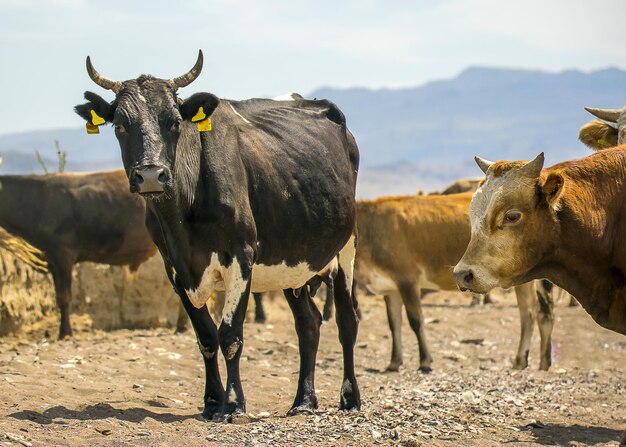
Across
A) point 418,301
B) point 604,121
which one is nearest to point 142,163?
point 604,121

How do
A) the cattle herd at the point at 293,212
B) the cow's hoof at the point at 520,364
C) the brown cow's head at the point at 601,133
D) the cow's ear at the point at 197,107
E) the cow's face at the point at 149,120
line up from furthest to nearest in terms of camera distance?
the cow's hoof at the point at 520,364
the brown cow's head at the point at 601,133
the cow's ear at the point at 197,107
the cow's face at the point at 149,120
the cattle herd at the point at 293,212

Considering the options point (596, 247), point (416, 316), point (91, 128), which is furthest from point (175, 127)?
point (416, 316)

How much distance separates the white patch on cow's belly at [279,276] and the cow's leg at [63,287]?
6.66m

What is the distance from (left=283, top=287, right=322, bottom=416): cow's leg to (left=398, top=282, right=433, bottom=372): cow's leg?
479 cm

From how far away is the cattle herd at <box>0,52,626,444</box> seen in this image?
787 cm

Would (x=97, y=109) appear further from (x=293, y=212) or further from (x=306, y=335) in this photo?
(x=306, y=335)

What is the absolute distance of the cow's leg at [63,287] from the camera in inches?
635

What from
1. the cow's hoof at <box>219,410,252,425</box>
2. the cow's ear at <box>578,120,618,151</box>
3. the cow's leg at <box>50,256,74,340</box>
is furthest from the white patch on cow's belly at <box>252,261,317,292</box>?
the cow's leg at <box>50,256,74,340</box>

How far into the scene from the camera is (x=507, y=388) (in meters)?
12.7

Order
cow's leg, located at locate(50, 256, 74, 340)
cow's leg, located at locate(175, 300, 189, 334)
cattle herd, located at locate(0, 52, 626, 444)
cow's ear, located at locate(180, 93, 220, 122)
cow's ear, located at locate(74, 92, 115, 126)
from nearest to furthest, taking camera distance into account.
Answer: cattle herd, located at locate(0, 52, 626, 444), cow's ear, located at locate(180, 93, 220, 122), cow's ear, located at locate(74, 92, 115, 126), cow's leg, located at locate(50, 256, 74, 340), cow's leg, located at locate(175, 300, 189, 334)

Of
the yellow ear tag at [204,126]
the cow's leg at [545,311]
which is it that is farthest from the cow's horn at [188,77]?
the cow's leg at [545,311]

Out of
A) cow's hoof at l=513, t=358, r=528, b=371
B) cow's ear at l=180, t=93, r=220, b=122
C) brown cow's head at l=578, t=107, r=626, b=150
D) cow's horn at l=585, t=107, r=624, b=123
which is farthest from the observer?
cow's hoof at l=513, t=358, r=528, b=371

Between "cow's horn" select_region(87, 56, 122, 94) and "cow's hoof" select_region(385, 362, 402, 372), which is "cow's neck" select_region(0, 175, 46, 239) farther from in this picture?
"cow's horn" select_region(87, 56, 122, 94)

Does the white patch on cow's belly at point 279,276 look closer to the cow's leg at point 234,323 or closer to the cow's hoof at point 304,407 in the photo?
the cow's leg at point 234,323
